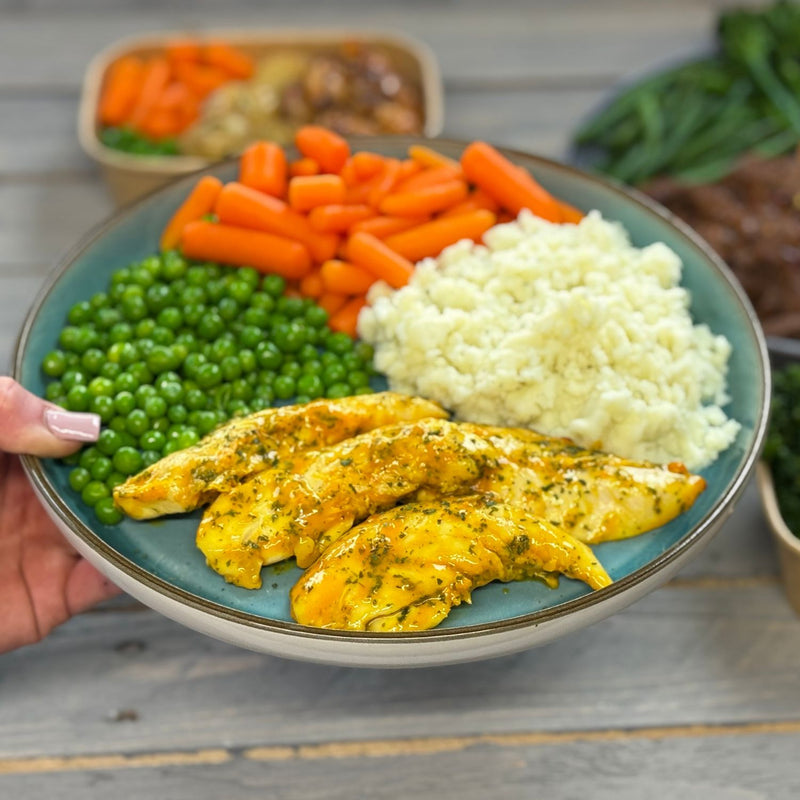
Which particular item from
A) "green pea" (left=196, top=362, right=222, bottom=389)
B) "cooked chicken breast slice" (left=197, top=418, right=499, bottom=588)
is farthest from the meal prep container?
"green pea" (left=196, top=362, right=222, bottom=389)

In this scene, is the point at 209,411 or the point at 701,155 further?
the point at 701,155

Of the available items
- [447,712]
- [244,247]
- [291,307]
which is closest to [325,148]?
[244,247]

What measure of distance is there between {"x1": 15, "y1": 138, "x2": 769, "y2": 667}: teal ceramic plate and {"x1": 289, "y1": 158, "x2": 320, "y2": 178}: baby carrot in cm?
34

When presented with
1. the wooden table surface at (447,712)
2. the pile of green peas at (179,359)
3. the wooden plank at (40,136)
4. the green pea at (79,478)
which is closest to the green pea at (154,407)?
the pile of green peas at (179,359)

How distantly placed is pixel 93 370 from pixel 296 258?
2.42ft

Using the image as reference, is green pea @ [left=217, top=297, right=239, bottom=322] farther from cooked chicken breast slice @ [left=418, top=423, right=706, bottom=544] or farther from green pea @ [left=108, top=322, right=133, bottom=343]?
cooked chicken breast slice @ [left=418, top=423, right=706, bottom=544]

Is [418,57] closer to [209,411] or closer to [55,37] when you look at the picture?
[55,37]

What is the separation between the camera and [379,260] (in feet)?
10.1

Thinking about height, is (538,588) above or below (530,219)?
below

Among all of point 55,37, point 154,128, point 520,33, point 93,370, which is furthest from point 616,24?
point 93,370

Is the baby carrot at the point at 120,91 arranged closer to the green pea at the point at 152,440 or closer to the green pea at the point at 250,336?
the green pea at the point at 250,336

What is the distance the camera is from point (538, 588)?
2.45 metres

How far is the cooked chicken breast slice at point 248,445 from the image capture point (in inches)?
99.1

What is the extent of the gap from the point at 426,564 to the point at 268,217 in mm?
1392
